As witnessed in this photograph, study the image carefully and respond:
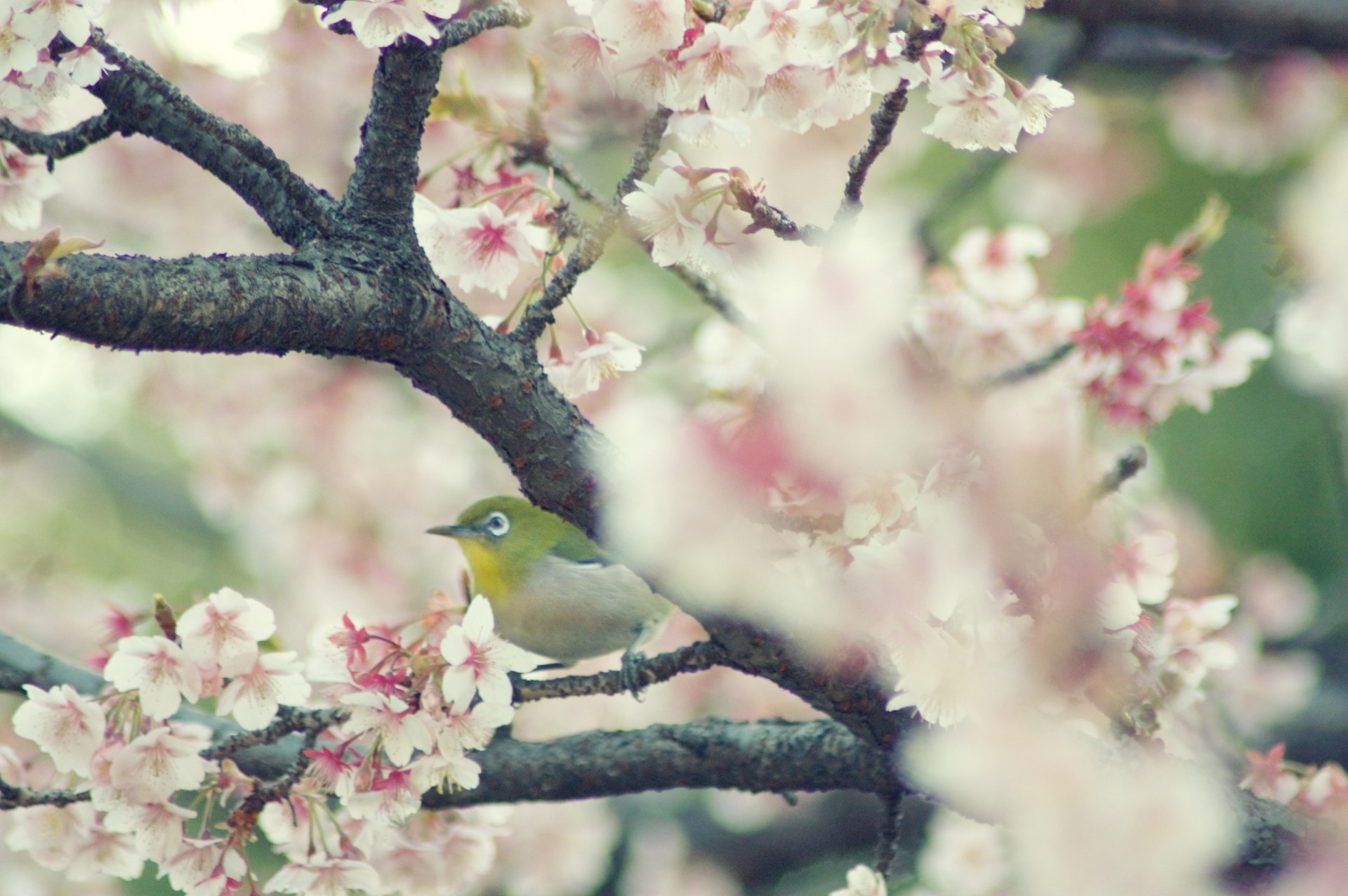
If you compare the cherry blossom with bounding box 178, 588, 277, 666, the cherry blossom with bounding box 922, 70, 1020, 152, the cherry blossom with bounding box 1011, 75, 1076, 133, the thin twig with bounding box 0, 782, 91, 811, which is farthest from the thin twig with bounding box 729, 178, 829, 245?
the thin twig with bounding box 0, 782, 91, 811

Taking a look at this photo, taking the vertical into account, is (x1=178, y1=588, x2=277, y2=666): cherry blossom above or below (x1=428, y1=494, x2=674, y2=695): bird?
below

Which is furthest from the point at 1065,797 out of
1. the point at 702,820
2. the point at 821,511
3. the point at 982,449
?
the point at 702,820

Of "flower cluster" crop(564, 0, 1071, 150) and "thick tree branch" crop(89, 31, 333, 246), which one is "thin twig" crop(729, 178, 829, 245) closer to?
"flower cluster" crop(564, 0, 1071, 150)

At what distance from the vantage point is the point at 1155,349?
2.88m

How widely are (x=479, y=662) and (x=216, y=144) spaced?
96cm

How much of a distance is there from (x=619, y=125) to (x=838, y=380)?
3.07m

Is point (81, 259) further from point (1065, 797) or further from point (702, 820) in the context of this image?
point (702, 820)

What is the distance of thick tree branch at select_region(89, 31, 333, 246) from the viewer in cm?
182

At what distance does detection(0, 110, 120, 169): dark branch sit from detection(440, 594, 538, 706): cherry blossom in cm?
101

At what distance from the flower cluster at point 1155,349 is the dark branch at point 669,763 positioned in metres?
1.07

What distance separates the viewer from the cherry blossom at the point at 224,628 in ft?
6.63

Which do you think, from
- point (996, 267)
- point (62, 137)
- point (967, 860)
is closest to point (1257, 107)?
point (996, 267)

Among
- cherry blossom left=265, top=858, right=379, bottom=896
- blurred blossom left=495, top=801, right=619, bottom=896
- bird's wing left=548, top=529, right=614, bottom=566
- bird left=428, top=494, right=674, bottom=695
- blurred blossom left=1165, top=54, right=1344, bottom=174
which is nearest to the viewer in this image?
cherry blossom left=265, top=858, right=379, bottom=896

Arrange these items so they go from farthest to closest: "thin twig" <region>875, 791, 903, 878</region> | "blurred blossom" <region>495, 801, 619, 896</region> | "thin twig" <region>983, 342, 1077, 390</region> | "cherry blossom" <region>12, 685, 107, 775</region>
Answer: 1. "blurred blossom" <region>495, 801, 619, 896</region>
2. "thin twig" <region>983, 342, 1077, 390</region>
3. "thin twig" <region>875, 791, 903, 878</region>
4. "cherry blossom" <region>12, 685, 107, 775</region>
